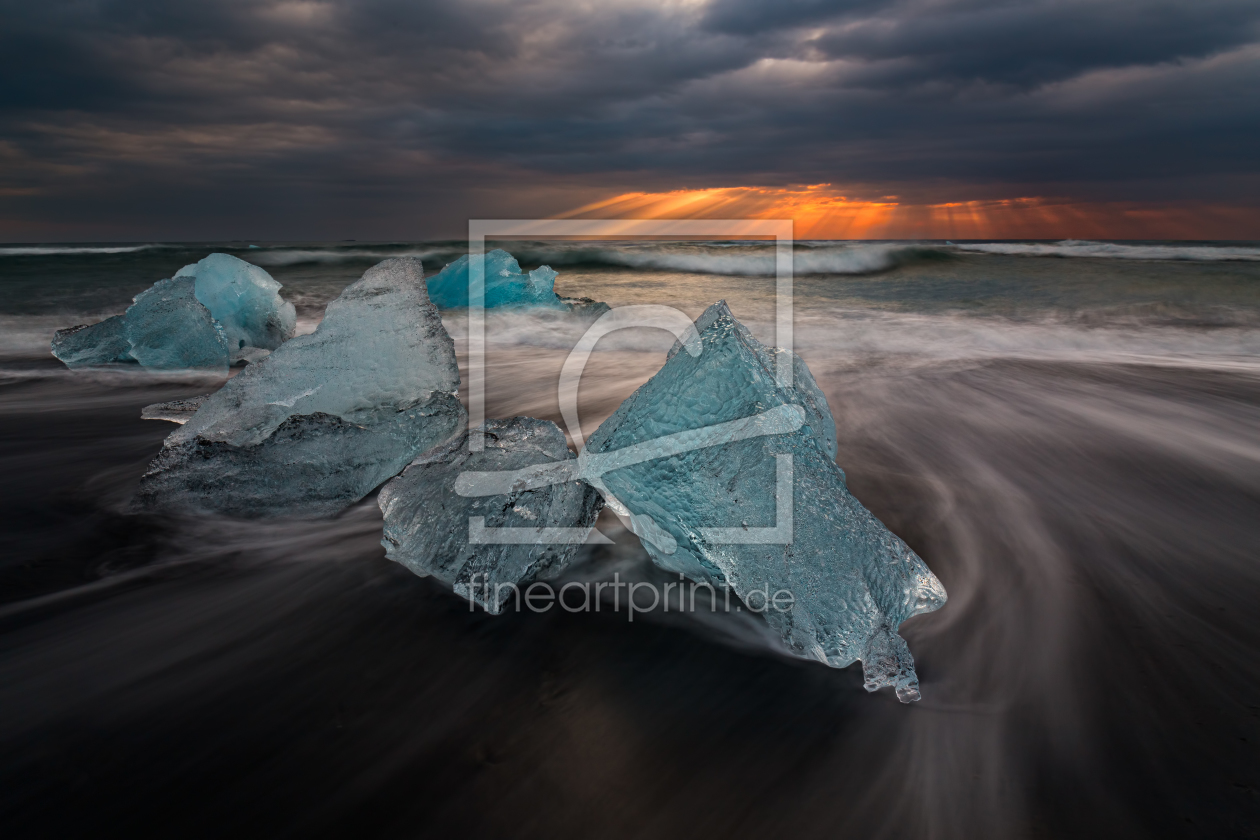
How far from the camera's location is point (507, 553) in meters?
1.75

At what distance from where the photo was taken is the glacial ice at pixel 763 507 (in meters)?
1.45

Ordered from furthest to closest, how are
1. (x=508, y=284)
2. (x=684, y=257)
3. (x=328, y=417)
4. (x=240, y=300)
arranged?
(x=684, y=257)
(x=508, y=284)
(x=240, y=300)
(x=328, y=417)

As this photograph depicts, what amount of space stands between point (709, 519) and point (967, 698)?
0.71 m

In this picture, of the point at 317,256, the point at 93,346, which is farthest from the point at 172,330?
the point at 317,256

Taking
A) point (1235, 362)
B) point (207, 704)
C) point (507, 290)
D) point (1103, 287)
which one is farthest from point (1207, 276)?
point (207, 704)

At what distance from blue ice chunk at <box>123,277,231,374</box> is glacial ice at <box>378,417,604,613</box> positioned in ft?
13.5

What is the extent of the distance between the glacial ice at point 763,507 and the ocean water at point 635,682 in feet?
0.51

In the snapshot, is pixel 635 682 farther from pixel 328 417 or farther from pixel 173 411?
pixel 173 411

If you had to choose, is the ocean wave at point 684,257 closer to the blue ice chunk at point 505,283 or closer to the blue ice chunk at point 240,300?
the blue ice chunk at point 505,283

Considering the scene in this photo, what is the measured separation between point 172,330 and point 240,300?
93cm

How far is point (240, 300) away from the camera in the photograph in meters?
5.85

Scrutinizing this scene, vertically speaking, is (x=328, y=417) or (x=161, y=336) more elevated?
(x=161, y=336)

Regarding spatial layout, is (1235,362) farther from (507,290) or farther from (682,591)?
(507,290)

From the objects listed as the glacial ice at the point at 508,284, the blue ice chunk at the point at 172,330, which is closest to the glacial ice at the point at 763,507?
the blue ice chunk at the point at 172,330
